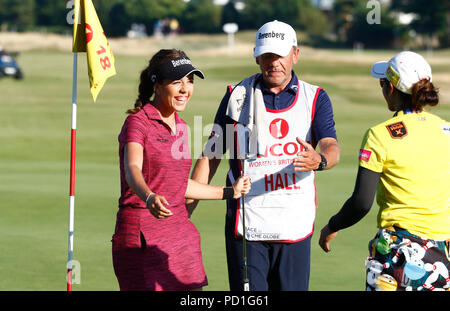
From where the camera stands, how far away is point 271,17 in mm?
111500

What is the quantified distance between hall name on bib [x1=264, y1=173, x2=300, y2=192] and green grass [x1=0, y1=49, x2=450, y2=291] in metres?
2.95

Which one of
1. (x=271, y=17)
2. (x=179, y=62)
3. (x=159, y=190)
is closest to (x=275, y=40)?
Result: (x=179, y=62)

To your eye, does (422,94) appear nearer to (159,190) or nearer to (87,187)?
(159,190)

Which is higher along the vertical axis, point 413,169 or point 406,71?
point 406,71

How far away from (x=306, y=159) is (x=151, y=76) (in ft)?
3.48

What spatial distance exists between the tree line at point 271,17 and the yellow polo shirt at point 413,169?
90439 millimetres

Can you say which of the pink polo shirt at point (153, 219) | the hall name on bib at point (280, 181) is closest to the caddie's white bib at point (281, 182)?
the hall name on bib at point (280, 181)

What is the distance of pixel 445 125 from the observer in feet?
16.4

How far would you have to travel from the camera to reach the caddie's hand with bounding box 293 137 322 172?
17.9 ft

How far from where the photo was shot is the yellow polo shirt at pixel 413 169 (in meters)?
4.81

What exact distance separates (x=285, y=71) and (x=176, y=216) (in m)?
1.24

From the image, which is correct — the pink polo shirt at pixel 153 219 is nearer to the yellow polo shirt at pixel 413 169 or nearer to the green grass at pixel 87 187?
the yellow polo shirt at pixel 413 169
